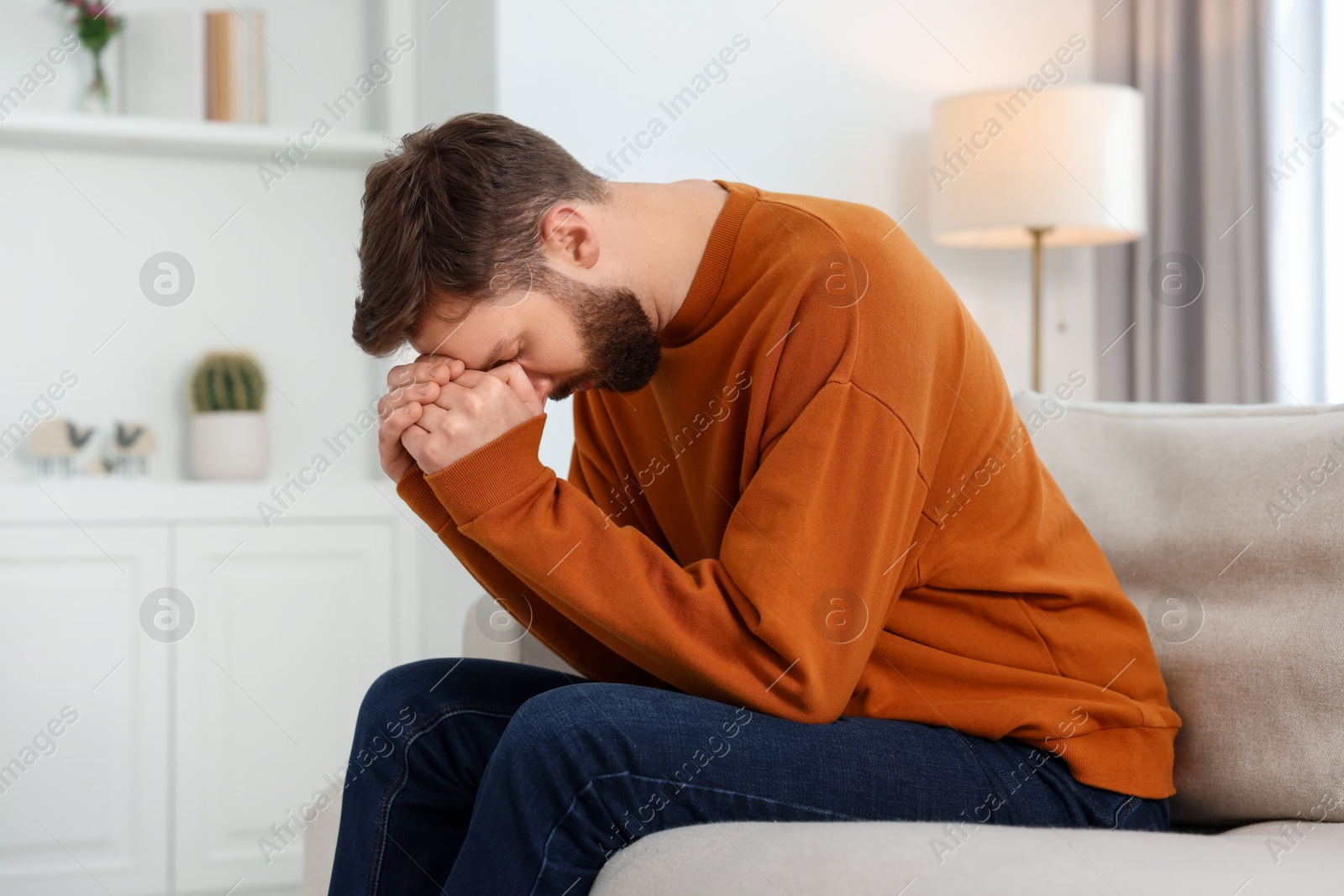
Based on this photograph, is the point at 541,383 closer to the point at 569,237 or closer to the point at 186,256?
the point at 569,237

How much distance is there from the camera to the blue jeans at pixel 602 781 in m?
0.79

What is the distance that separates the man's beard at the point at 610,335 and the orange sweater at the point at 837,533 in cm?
4


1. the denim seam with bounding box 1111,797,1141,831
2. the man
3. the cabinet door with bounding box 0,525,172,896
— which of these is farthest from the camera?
the cabinet door with bounding box 0,525,172,896

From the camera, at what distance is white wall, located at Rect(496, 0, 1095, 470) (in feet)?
6.75

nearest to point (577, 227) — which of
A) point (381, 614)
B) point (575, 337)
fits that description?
point (575, 337)

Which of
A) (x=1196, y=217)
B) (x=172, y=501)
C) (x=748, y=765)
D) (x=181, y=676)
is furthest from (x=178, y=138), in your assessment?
(x=1196, y=217)

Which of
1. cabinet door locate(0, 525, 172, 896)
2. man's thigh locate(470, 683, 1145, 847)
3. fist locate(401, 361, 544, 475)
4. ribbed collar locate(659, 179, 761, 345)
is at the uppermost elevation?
ribbed collar locate(659, 179, 761, 345)

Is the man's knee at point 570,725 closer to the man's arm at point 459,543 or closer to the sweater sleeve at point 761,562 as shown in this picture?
the sweater sleeve at point 761,562

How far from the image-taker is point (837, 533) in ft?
2.84

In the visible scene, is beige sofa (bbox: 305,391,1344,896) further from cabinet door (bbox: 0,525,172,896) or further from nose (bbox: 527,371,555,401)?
cabinet door (bbox: 0,525,172,896)

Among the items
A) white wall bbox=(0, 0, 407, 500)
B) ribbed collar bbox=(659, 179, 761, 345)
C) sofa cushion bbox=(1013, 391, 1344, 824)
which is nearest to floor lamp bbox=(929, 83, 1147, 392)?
sofa cushion bbox=(1013, 391, 1344, 824)

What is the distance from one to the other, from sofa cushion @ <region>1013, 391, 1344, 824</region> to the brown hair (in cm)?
68

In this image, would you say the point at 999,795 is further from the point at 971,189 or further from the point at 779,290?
the point at 971,189

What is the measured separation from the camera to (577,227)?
39.9 inches
